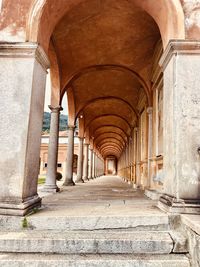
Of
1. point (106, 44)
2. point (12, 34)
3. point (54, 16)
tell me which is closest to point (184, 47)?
point (54, 16)

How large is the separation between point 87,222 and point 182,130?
201 cm

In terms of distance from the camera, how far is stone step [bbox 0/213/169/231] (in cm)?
316

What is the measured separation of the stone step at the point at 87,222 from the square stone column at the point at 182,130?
36cm

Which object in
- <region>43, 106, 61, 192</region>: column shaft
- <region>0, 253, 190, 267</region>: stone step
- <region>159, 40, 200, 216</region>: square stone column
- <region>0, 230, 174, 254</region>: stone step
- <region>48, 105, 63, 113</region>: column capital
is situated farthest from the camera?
<region>48, 105, 63, 113</region>: column capital

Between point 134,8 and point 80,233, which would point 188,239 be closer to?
point 80,233

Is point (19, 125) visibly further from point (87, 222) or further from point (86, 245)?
point (86, 245)

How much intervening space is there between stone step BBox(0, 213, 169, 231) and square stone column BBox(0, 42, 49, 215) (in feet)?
0.55

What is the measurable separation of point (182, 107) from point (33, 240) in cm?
289

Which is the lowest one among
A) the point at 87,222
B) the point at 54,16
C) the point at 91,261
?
the point at 91,261

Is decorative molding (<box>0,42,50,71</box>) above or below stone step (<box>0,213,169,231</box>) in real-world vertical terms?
above

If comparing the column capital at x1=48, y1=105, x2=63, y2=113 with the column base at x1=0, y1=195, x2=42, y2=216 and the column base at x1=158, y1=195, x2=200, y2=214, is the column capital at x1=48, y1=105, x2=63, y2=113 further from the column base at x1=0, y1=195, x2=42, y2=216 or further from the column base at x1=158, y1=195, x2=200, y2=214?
the column base at x1=158, y1=195, x2=200, y2=214

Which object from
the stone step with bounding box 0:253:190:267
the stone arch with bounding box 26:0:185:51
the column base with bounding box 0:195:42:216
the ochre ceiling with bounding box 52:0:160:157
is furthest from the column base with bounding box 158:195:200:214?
the ochre ceiling with bounding box 52:0:160:157

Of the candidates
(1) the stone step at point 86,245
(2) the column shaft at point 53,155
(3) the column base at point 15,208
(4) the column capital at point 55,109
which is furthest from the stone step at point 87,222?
(4) the column capital at point 55,109

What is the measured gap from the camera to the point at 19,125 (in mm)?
3641
